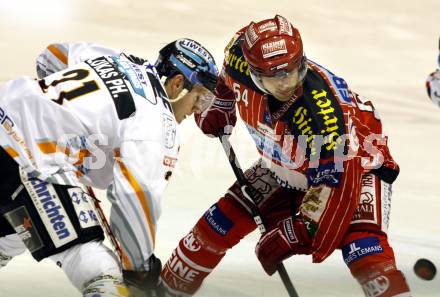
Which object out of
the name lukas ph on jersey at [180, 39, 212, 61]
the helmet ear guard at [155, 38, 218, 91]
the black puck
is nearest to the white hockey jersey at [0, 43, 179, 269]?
the helmet ear guard at [155, 38, 218, 91]

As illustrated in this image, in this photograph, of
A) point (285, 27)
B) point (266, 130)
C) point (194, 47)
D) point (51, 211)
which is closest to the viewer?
point (51, 211)

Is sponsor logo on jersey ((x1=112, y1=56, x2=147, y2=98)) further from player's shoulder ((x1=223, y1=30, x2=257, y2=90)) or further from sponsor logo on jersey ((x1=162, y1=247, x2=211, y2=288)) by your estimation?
sponsor logo on jersey ((x1=162, y1=247, x2=211, y2=288))

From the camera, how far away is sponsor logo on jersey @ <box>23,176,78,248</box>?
12.2ft

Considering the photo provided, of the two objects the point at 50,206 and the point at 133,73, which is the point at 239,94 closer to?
the point at 133,73

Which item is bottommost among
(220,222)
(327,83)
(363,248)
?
(220,222)

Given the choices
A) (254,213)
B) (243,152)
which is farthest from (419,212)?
(254,213)

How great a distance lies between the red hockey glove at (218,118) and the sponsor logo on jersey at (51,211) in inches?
70.7

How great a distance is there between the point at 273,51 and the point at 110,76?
98 cm

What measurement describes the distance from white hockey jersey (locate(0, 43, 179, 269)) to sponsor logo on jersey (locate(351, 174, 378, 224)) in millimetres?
1219

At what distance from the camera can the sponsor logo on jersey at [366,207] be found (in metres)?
4.69

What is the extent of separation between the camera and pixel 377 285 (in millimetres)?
4570

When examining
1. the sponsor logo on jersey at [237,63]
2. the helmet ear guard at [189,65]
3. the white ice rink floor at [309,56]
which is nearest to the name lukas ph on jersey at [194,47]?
the helmet ear guard at [189,65]

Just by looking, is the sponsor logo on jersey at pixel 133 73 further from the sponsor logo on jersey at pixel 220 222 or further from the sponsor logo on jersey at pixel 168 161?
the sponsor logo on jersey at pixel 220 222

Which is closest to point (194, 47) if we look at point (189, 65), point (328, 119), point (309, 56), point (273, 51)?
point (189, 65)
